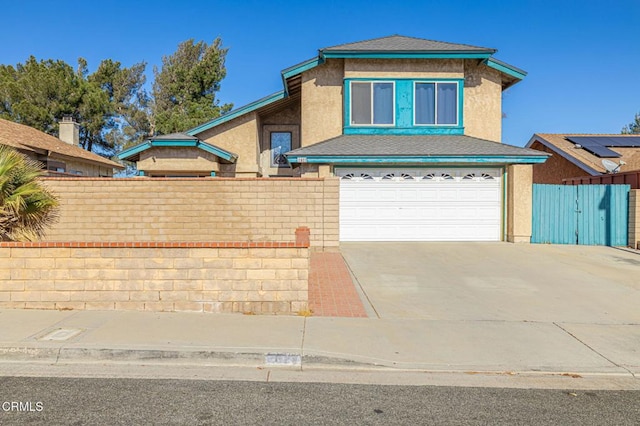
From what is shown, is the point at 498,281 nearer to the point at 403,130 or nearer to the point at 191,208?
the point at 403,130

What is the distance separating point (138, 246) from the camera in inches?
289

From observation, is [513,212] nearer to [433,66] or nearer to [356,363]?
[433,66]

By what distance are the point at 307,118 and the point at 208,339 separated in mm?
12698

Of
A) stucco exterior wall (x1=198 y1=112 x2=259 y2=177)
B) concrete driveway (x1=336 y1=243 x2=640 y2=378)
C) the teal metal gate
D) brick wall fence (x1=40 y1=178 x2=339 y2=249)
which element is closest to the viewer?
concrete driveway (x1=336 y1=243 x2=640 y2=378)

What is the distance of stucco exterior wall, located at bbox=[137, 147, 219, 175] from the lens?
56.5 ft

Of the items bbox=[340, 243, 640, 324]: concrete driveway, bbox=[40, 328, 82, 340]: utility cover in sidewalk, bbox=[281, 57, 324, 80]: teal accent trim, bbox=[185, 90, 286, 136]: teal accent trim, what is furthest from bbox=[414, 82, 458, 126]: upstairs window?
bbox=[40, 328, 82, 340]: utility cover in sidewalk

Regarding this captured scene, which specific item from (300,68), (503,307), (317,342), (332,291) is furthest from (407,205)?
(317,342)

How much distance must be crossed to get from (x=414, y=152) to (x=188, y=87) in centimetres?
2888

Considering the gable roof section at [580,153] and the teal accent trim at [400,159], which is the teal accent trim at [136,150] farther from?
the gable roof section at [580,153]

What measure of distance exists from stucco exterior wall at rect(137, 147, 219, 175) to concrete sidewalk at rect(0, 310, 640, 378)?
10.6 metres

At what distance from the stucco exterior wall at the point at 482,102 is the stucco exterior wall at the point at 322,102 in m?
4.82

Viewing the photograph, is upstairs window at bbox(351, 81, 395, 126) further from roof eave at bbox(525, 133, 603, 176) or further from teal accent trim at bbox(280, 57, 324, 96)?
roof eave at bbox(525, 133, 603, 176)

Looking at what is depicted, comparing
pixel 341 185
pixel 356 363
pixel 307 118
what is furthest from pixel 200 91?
pixel 356 363

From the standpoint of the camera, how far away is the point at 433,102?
17266mm
